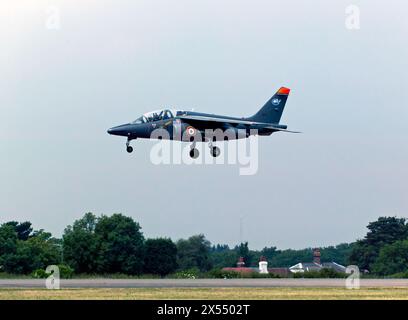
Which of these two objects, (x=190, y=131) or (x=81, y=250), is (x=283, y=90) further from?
(x=81, y=250)

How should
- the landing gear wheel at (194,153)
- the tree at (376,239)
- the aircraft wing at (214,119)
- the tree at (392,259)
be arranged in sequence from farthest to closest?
the tree at (376,239)
the tree at (392,259)
the landing gear wheel at (194,153)
the aircraft wing at (214,119)

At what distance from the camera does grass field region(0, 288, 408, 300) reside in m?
41.8

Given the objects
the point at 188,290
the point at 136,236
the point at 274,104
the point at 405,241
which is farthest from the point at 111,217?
the point at 188,290

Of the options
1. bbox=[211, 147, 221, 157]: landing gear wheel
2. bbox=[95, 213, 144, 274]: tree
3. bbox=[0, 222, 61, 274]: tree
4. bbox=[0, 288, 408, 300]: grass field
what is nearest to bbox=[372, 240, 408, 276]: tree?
bbox=[95, 213, 144, 274]: tree

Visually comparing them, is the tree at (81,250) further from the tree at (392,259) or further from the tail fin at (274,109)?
the tree at (392,259)

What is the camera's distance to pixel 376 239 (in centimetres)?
A: 8844

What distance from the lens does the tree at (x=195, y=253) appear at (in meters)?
81.0

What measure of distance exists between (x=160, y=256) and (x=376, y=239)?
24.0m

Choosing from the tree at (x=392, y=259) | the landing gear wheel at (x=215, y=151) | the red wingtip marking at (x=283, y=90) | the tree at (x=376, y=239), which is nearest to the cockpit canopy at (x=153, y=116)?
the landing gear wheel at (x=215, y=151)

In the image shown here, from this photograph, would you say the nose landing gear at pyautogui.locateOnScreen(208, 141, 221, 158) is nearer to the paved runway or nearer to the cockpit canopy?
the cockpit canopy

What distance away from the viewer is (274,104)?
65.5m

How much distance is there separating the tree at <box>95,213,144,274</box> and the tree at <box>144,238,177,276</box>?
0.55m

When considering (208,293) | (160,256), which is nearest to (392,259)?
(160,256)
